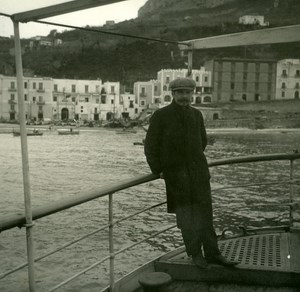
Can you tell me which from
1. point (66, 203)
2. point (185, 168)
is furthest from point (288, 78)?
point (66, 203)

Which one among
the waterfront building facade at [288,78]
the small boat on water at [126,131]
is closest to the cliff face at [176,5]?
the waterfront building facade at [288,78]

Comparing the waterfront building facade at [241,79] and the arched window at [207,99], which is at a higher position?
the waterfront building facade at [241,79]

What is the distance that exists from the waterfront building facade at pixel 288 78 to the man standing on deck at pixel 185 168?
83.0m

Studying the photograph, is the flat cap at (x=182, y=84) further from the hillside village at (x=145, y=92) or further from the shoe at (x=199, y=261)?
the hillside village at (x=145, y=92)

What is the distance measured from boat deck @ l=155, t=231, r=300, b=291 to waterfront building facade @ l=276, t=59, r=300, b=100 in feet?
271

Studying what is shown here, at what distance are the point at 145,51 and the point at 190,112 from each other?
398ft

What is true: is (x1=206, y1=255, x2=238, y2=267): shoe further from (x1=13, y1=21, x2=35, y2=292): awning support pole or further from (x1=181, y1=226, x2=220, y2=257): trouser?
(x1=13, y1=21, x2=35, y2=292): awning support pole

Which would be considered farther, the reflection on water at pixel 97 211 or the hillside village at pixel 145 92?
the hillside village at pixel 145 92

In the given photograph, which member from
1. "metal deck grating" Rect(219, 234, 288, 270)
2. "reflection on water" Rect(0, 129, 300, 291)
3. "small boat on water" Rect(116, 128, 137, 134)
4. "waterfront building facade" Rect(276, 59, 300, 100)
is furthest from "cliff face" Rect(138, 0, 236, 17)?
"metal deck grating" Rect(219, 234, 288, 270)

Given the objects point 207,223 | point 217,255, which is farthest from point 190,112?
point 217,255

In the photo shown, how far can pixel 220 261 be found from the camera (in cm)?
314

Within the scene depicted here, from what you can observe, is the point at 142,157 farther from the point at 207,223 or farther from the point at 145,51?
the point at 145,51

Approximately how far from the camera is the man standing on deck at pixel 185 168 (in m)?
3.13

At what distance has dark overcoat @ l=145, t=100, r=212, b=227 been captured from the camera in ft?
10.3
